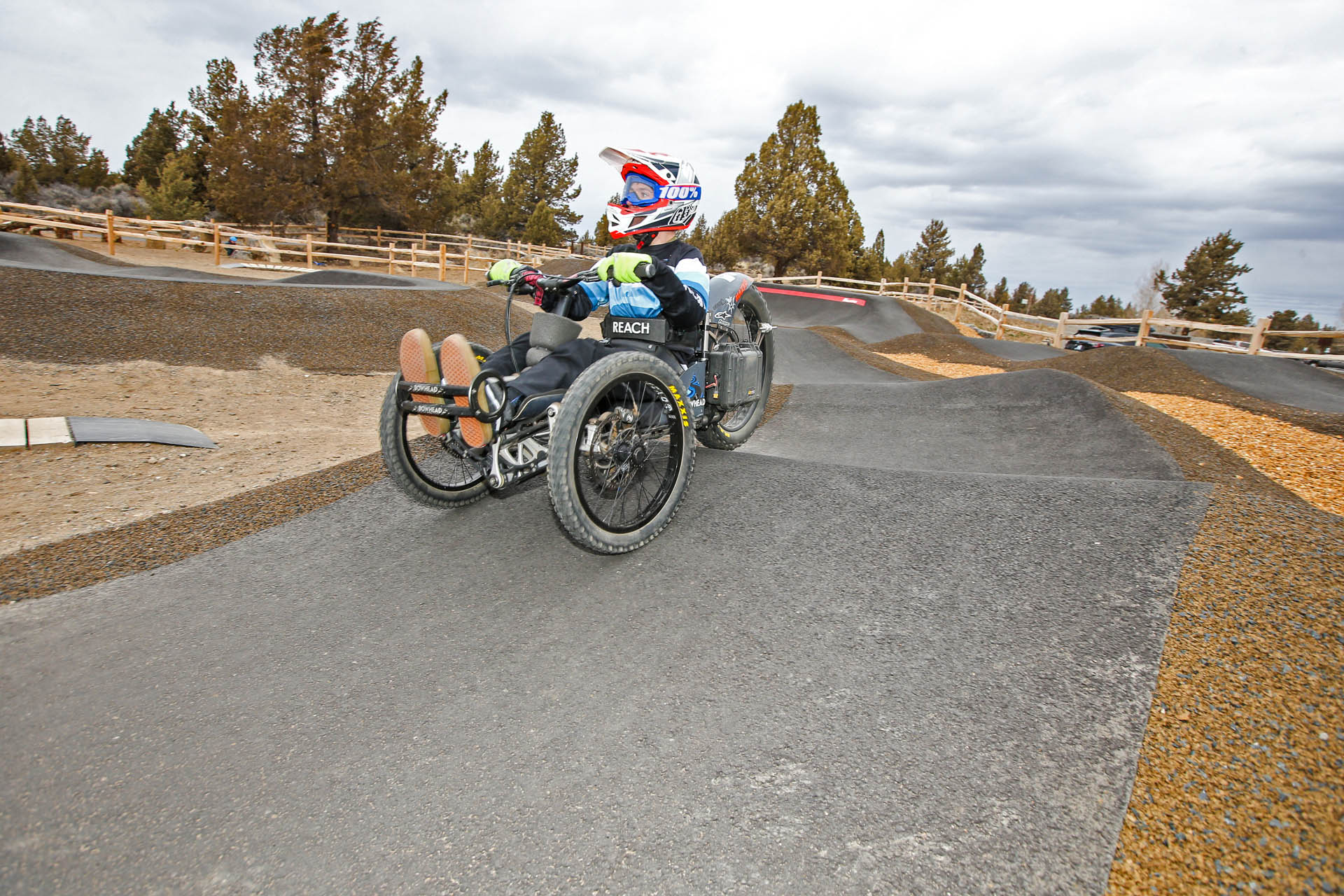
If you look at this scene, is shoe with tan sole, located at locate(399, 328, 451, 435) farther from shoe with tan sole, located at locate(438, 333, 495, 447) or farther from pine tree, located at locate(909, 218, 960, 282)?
pine tree, located at locate(909, 218, 960, 282)

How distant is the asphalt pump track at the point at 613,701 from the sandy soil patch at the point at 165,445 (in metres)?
1.88

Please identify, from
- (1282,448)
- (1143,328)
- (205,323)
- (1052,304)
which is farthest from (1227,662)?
(1052,304)

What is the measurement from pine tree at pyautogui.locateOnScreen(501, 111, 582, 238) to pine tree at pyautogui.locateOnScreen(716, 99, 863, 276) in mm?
18981

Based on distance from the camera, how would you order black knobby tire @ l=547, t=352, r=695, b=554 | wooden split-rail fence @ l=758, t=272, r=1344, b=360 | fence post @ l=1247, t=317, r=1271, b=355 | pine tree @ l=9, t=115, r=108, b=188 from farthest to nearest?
pine tree @ l=9, t=115, r=108, b=188
fence post @ l=1247, t=317, r=1271, b=355
wooden split-rail fence @ l=758, t=272, r=1344, b=360
black knobby tire @ l=547, t=352, r=695, b=554

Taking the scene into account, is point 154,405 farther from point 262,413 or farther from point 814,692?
point 814,692

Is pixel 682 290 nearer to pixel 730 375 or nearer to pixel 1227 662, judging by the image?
pixel 730 375

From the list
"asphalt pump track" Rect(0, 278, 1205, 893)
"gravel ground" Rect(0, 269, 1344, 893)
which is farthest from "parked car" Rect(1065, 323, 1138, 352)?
"asphalt pump track" Rect(0, 278, 1205, 893)

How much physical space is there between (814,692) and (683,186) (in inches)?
144

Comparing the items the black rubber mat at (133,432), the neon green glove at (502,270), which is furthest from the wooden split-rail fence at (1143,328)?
the black rubber mat at (133,432)

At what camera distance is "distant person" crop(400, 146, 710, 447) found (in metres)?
3.79

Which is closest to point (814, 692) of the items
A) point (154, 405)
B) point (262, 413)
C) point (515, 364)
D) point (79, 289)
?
point (515, 364)

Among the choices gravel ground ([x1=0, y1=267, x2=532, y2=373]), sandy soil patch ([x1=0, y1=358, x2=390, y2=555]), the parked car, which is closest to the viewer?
sandy soil patch ([x1=0, y1=358, x2=390, y2=555])

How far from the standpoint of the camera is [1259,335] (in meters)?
17.6

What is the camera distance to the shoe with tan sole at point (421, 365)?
12.4 ft
